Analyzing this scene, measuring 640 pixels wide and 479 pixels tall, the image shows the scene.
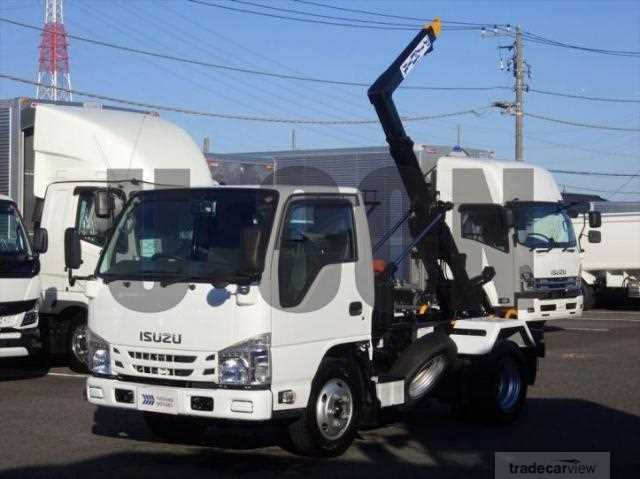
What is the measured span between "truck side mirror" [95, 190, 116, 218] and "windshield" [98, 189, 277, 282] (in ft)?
14.1

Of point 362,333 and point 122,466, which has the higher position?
point 362,333

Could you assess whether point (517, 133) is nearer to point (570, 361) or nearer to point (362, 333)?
point (570, 361)

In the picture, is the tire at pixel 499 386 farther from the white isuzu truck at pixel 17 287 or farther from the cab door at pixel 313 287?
the white isuzu truck at pixel 17 287

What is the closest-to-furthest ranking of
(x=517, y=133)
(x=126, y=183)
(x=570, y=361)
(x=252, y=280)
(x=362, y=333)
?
1. (x=252, y=280)
2. (x=362, y=333)
3. (x=126, y=183)
4. (x=570, y=361)
5. (x=517, y=133)

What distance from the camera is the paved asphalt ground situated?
8.85 meters

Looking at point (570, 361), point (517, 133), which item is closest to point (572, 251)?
point (570, 361)

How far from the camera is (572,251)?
20.3 metres

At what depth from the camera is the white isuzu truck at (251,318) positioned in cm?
850

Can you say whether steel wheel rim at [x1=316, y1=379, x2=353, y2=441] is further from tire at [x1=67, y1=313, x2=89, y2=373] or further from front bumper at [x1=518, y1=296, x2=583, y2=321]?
front bumper at [x1=518, y1=296, x2=583, y2=321]

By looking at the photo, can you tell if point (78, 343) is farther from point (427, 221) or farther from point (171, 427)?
point (427, 221)

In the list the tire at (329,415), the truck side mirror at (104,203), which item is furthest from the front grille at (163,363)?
the truck side mirror at (104,203)

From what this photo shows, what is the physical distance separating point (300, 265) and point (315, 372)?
93 cm
